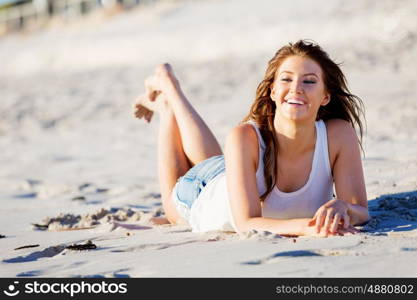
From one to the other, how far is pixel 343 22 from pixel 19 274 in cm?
1157

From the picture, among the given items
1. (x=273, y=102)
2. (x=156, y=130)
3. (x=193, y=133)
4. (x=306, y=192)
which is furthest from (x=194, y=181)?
(x=156, y=130)

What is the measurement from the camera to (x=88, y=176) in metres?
6.63

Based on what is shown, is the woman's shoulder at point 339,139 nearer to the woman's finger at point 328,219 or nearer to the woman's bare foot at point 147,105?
the woman's finger at point 328,219

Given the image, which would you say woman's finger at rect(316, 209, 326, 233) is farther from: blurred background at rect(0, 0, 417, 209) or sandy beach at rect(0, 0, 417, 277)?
blurred background at rect(0, 0, 417, 209)

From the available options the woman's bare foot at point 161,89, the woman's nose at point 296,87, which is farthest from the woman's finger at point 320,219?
the woman's bare foot at point 161,89

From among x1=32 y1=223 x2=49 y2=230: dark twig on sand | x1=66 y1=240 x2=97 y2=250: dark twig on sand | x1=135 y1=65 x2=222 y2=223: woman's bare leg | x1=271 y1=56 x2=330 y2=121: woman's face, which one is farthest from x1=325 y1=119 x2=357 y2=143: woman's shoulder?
x1=32 y1=223 x2=49 y2=230: dark twig on sand

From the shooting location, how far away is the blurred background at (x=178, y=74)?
684 cm

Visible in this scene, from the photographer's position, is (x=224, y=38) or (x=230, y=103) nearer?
(x=230, y=103)

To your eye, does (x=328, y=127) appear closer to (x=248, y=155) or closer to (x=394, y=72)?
(x=248, y=155)

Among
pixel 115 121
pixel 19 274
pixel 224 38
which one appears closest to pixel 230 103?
pixel 115 121

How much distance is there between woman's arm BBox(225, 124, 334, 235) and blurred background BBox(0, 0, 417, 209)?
1.35m

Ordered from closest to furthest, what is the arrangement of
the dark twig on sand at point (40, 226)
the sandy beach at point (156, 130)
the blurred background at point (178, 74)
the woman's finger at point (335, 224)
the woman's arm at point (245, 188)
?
1. the sandy beach at point (156, 130)
2. the woman's finger at point (335, 224)
3. the woman's arm at point (245, 188)
4. the dark twig on sand at point (40, 226)
5. the blurred background at point (178, 74)

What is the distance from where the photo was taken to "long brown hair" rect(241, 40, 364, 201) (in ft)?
11.4

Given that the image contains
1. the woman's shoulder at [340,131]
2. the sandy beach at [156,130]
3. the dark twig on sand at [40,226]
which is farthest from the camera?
the dark twig on sand at [40,226]
